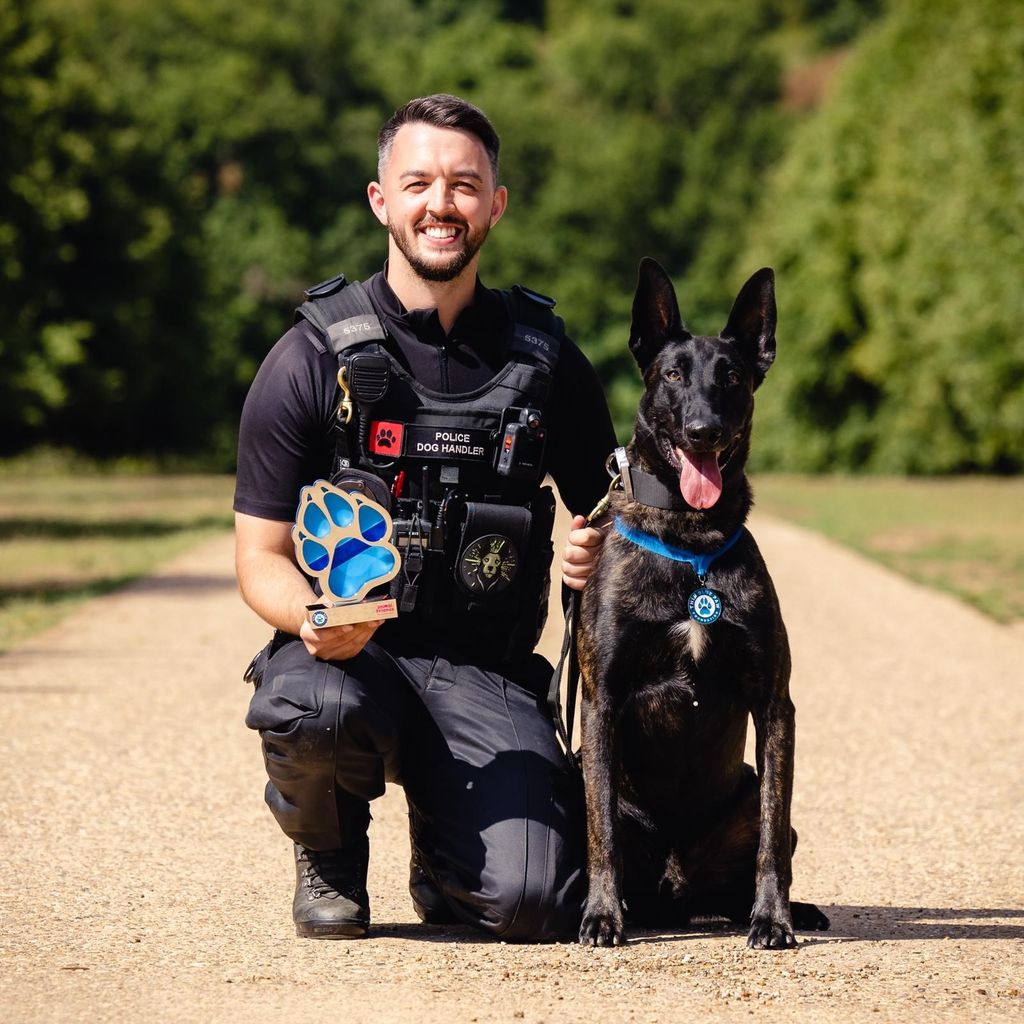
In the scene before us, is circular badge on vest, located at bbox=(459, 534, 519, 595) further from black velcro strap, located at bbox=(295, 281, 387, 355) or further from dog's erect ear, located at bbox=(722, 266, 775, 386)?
dog's erect ear, located at bbox=(722, 266, 775, 386)

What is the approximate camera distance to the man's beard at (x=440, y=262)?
4672mm

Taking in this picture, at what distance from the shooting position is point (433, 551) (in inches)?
177

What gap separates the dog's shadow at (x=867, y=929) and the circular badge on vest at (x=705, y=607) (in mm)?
846

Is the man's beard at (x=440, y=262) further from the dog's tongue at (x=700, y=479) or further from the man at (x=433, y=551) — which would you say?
the dog's tongue at (x=700, y=479)

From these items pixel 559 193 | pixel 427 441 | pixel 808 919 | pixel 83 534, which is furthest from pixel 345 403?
pixel 559 193

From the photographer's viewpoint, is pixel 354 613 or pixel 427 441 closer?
pixel 354 613

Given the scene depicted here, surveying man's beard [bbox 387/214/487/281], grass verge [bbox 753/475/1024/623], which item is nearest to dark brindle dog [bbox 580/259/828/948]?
man's beard [bbox 387/214/487/281]

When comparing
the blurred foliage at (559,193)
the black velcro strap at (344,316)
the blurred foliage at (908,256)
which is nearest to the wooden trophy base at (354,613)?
the black velcro strap at (344,316)

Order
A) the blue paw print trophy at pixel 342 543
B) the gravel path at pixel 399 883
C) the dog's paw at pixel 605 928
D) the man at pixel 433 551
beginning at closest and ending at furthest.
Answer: the gravel path at pixel 399 883
the blue paw print trophy at pixel 342 543
the dog's paw at pixel 605 928
the man at pixel 433 551

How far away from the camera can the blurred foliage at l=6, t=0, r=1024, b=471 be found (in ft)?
96.7

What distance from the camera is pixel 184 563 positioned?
56.5 feet

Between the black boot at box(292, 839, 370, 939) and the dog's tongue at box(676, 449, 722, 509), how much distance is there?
129 cm

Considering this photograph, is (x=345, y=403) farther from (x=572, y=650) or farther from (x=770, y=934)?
(x=770, y=934)

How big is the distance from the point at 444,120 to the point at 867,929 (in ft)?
8.14
